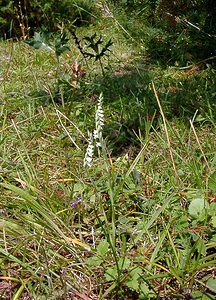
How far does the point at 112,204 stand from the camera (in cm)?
160

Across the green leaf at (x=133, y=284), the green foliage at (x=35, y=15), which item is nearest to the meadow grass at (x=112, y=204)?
the green leaf at (x=133, y=284)

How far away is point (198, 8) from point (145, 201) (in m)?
Result: 2.51

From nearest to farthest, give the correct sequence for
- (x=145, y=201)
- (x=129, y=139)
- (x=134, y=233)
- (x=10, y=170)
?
(x=134, y=233) → (x=145, y=201) → (x=10, y=170) → (x=129, y=139)

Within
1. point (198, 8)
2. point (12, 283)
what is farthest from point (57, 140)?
point (198, 8)

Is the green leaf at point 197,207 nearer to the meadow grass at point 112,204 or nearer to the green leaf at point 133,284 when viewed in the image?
the meadow grass at point 112,204

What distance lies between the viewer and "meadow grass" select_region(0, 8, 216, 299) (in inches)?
60.0

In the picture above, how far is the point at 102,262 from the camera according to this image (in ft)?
5.11

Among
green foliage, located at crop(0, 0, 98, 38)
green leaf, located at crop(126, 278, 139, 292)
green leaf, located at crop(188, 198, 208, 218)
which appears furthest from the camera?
green foliage, located at crop(0, 0, 98, 38)

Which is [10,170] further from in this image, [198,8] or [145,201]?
[198,8]

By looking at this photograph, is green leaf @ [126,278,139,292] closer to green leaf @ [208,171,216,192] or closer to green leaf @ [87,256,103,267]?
green leaf @ [87,256,103,267]

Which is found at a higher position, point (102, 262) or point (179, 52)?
point (102, 262)

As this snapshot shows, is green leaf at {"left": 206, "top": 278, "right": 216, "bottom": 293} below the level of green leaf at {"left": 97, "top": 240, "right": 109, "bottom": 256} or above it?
below

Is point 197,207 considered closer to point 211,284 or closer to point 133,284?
point 211,284

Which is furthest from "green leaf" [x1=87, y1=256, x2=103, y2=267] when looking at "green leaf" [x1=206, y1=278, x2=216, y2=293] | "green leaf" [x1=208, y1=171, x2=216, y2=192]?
"green leaf" [x1=208, y1=171, x2=216, y2=192]
